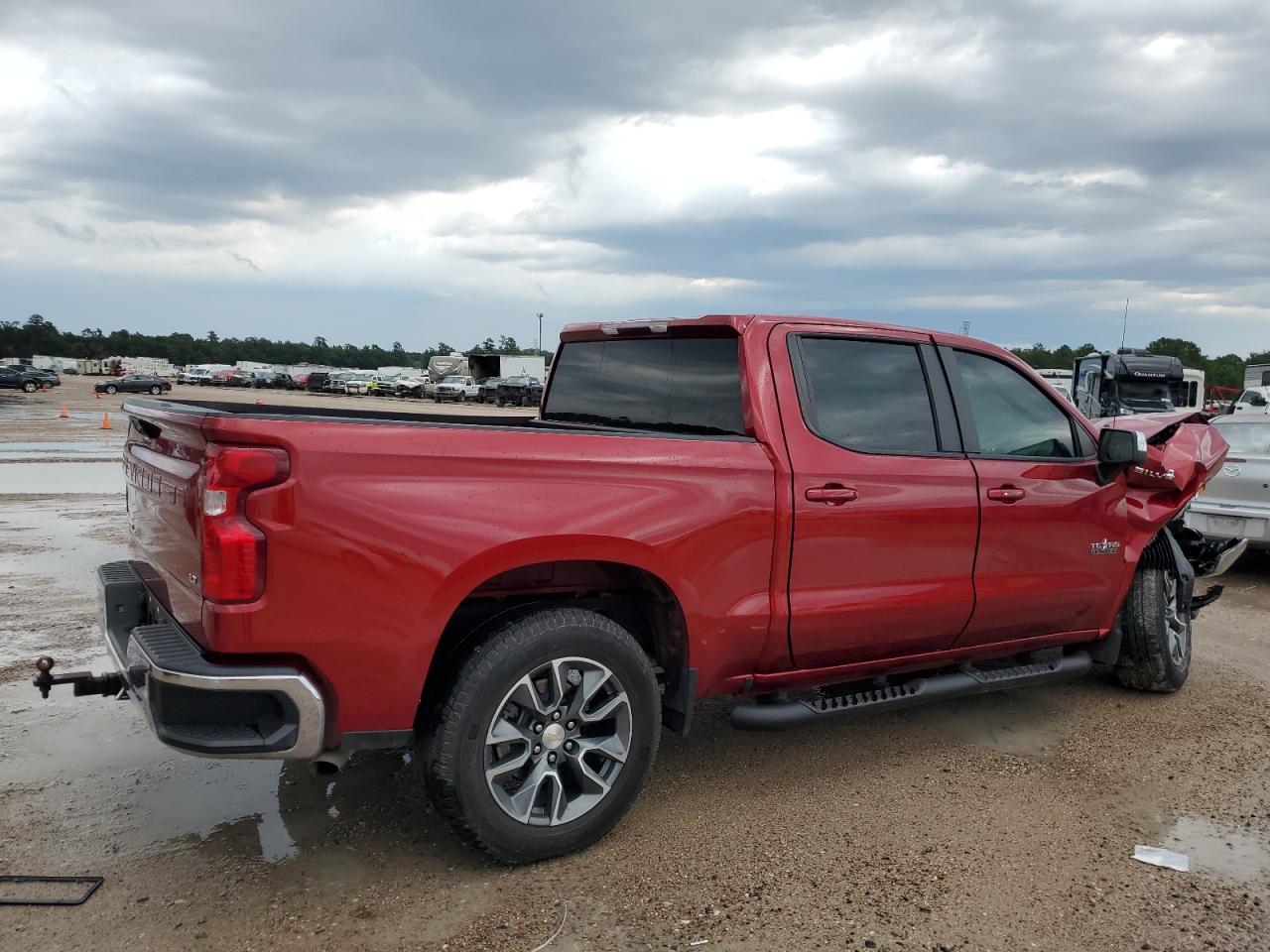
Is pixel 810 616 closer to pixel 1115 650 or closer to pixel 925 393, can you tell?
pixel 925 393

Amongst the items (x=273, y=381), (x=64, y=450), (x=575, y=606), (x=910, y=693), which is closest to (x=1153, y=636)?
(x=910, y=693)

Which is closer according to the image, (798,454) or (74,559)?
(798,454)

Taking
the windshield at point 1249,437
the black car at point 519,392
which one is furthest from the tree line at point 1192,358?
the windshield at point 1249,437

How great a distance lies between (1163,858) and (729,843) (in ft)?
5.18

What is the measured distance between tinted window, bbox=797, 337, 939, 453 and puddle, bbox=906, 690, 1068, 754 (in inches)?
61.8

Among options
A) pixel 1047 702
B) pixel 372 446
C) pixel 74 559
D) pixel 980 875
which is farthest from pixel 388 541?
pixel 74 559

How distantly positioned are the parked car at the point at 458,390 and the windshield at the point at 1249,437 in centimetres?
4579

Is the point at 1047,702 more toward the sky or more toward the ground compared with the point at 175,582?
more toward the ground

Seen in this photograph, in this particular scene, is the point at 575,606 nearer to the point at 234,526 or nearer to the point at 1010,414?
the point at 234,526

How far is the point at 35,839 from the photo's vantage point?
351 centimetres

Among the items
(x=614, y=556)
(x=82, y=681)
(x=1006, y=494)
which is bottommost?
(x=82, y=681)

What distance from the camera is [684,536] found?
3.53 meters

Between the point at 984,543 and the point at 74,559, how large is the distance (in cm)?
710

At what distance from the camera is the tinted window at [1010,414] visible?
453 centimetres
